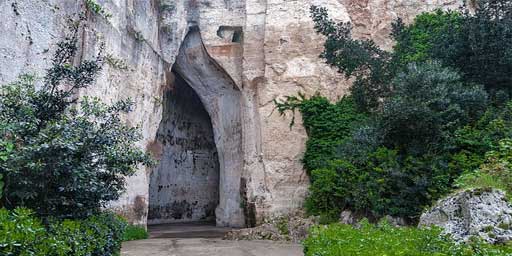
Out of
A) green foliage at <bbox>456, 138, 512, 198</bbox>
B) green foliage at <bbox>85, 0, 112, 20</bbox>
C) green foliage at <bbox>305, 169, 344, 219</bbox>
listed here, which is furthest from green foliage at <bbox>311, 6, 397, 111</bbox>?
green foliage at <bbox>85, 0, 112, 20</bbox>

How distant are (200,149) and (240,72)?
7605 millimetres

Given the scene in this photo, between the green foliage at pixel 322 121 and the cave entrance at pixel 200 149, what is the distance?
329 centimetres

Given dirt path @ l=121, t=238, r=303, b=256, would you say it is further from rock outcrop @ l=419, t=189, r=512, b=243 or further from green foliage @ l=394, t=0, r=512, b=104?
green foliage @ l=394, t=0, r=512, b=104

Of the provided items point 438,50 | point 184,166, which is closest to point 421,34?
point 438,50

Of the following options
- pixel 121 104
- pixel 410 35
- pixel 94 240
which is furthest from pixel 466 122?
pixel 94 240

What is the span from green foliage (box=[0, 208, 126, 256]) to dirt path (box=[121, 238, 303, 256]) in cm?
384

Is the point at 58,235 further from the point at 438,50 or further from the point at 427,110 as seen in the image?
the point at 438,50

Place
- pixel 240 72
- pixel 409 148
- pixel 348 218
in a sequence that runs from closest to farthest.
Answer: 1. pixel 409 148
2. pixel 348 218
3. pixel 240 72

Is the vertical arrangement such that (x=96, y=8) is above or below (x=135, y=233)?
above

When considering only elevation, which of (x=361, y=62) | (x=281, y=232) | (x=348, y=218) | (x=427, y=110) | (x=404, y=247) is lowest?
(x=281, y=232)

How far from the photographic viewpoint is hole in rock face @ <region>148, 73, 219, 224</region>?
2414 centimetres

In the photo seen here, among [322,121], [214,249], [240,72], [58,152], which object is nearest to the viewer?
[58,152]

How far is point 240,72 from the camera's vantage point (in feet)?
64.6

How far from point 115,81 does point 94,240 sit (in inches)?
395
